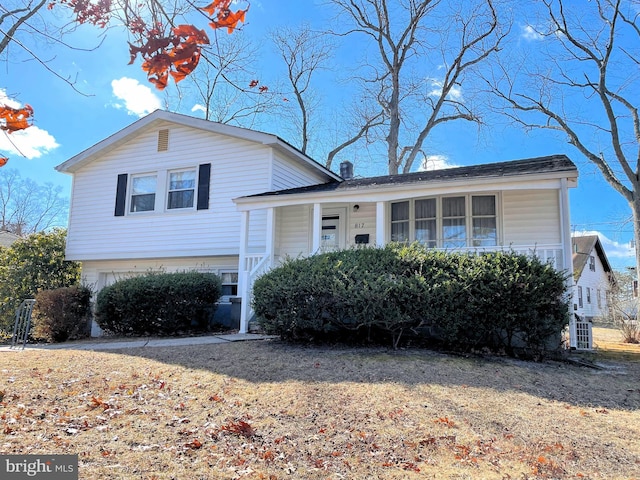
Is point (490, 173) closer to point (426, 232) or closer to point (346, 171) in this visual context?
point (426, 232)

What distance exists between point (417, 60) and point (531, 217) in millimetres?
14296

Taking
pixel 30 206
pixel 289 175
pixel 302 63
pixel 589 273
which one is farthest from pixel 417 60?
pixel 30 206

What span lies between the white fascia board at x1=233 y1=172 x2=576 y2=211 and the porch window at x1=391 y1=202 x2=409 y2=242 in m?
1.54

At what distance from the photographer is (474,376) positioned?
17.9ft

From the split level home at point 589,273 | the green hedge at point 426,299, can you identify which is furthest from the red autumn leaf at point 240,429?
the split level home at point 589,273

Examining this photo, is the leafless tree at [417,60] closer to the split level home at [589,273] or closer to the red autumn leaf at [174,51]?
the split level home at [589,273]

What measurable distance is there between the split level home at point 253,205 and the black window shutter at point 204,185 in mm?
29

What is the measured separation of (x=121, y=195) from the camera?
13.4 m

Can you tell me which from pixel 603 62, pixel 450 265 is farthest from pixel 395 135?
pixel 450 265

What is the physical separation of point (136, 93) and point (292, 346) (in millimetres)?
4246

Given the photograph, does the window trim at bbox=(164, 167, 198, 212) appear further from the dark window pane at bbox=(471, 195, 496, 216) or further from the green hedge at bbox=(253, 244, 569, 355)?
the dark window pane at bbox=(471, 195, 496, 216)

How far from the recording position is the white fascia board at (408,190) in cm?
817

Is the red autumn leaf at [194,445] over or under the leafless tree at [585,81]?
under

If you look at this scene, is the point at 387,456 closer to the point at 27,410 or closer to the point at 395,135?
the point at 27,410
